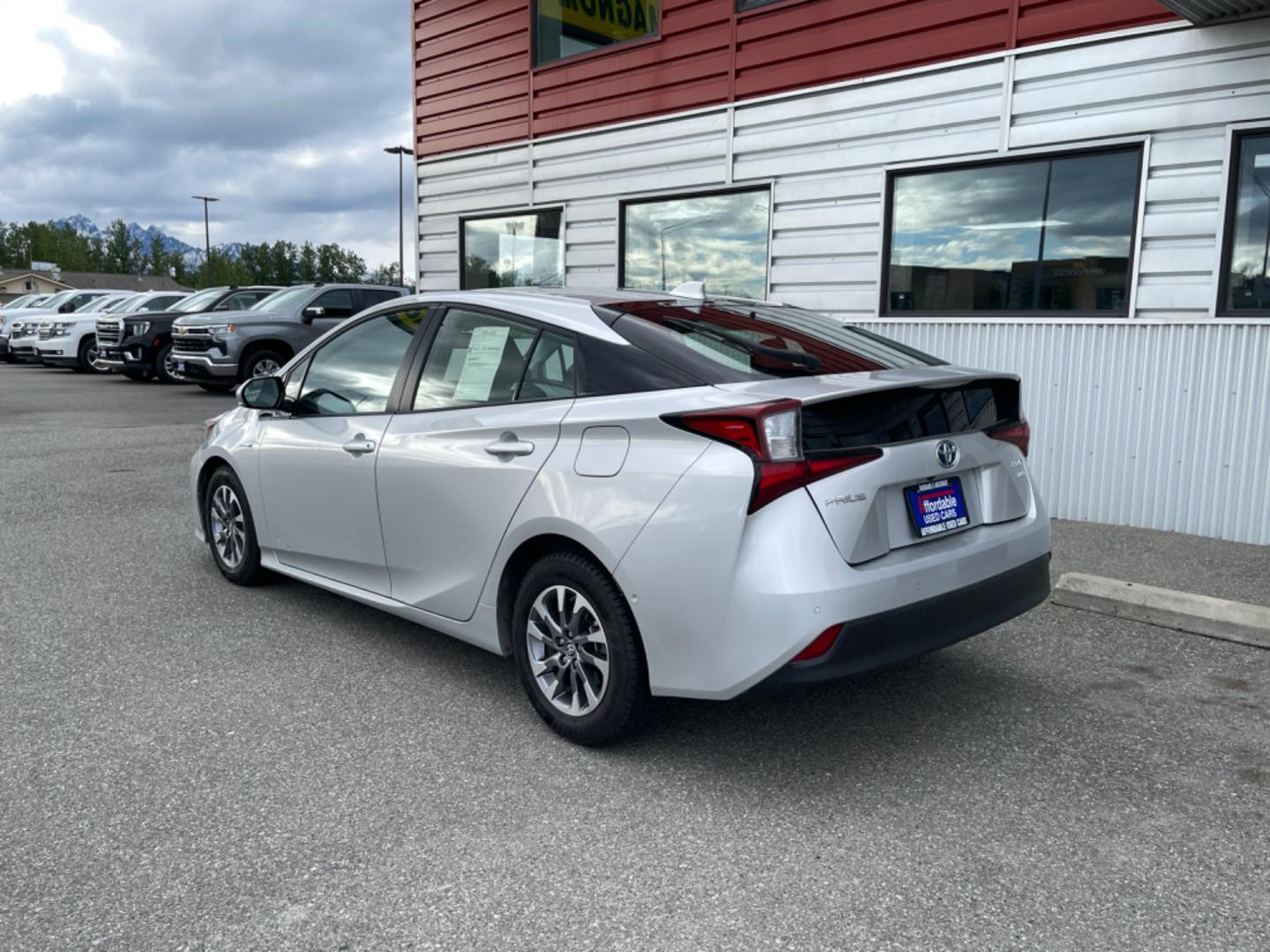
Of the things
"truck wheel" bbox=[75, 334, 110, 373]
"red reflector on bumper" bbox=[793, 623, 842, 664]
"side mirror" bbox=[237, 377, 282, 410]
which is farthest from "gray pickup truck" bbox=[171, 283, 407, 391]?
"red reflector on bumper" bbox=[793, 623, 842, 664]

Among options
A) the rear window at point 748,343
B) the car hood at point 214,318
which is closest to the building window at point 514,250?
the car hood at point 214,318

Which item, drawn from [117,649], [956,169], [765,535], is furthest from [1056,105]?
[117,649]

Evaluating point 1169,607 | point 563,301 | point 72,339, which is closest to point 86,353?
point 72,339

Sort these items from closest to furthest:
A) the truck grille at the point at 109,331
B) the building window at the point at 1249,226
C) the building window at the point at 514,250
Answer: the building window at the point at 1249,226 → the building window at the point at 514,250 → the truck grille at the point at 109,331

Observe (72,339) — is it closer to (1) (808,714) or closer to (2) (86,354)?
(2) (86,354)

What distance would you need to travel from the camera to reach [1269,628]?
4.45 metres

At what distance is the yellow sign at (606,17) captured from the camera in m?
9.49

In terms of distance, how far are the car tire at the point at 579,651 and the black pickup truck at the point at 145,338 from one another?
16.1 meters

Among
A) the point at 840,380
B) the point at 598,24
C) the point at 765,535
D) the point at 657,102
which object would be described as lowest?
the point at 765,535

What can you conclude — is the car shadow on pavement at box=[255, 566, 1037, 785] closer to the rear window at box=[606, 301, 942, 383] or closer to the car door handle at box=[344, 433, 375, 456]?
the car door handle at box=[344, 433, 375, 456]

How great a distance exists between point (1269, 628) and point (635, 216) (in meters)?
6.88

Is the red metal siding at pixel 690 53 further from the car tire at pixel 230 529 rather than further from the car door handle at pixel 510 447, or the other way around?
the car tire at pixel 230 529

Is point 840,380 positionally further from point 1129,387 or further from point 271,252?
point 271,252

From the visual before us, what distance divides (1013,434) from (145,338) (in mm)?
18904
